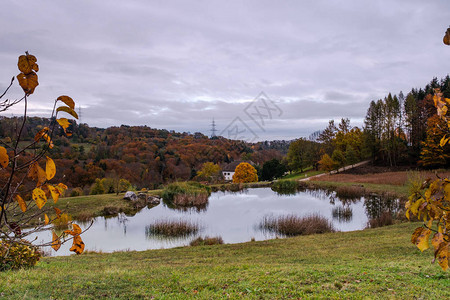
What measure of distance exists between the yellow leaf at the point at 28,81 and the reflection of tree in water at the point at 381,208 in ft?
42.1

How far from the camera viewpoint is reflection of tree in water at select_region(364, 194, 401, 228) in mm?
11781

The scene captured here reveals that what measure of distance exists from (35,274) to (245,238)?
705 cm

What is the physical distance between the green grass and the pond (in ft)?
11.5

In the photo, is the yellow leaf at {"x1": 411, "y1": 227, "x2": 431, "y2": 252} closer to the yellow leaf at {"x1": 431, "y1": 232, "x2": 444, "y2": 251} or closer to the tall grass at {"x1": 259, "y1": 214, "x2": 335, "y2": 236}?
the yellow leaf at {"x1": 431, "y1": 232, "x2": 444, "y2": 251}

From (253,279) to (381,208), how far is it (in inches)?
530

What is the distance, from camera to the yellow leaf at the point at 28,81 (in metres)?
1.04

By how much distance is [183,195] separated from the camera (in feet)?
67.6

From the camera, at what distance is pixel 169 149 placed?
53844mm

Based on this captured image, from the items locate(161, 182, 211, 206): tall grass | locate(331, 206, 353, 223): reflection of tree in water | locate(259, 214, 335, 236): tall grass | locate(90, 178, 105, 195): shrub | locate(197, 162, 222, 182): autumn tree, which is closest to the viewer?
locate(259, 214, 335, 236): tall grass

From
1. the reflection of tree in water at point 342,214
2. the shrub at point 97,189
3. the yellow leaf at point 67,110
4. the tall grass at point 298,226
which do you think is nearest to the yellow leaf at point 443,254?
the yellow leaf at point 67,110

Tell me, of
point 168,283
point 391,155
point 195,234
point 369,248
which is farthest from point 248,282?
point 391,155

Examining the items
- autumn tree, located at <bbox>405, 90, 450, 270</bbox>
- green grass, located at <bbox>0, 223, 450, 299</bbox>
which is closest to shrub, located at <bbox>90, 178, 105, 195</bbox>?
green grass, located at <bbox>0, 223, 450, 299</bbox>

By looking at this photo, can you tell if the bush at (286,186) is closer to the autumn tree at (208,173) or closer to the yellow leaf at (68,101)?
the autumn tree at (208,173)

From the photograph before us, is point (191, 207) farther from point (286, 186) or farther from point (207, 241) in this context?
point (286, 186)
